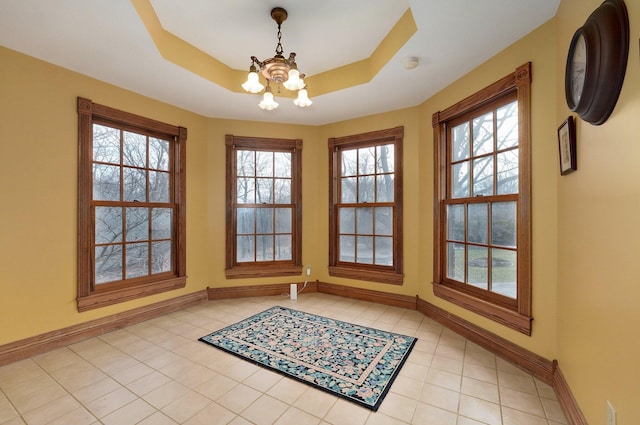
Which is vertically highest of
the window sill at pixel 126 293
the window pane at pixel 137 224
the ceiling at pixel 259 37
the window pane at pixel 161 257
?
the ceiling at pixel 259 37

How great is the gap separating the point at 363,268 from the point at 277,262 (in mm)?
1297

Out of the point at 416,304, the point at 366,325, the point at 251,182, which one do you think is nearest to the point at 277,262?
the point at 251,182

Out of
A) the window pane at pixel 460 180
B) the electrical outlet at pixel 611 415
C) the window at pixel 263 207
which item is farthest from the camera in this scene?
the window at pixel 263 207

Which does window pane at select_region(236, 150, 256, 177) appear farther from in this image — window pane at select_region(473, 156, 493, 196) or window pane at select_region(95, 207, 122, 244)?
window pane at select_region(473, 156, 493, 196)

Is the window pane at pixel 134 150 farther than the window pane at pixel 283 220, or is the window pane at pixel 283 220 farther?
the window pane at pixel 283 220

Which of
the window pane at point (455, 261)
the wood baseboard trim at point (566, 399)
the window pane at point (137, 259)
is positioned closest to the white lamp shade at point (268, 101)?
the window pane at point (137, 259)

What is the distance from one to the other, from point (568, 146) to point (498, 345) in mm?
1733

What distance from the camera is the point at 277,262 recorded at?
4301 millimetres

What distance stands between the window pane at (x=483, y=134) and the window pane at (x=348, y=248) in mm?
2007

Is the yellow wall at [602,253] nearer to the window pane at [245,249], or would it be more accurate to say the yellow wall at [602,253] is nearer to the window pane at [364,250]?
the window pane at [364,250]

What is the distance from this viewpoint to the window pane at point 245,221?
4.19 metres

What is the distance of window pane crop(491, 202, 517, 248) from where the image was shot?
2.47 metres

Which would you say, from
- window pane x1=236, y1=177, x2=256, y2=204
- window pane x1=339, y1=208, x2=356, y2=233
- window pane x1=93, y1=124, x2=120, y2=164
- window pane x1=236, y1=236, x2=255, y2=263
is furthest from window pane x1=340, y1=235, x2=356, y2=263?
window pane x1=93, y1=124, x2=120, y2=164

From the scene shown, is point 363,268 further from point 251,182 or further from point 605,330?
point 605,330
